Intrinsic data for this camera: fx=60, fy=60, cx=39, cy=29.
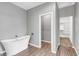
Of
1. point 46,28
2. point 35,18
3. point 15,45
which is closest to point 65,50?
point 35,18

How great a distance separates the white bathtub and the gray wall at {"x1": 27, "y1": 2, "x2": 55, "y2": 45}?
14cm

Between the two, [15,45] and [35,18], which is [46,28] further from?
[15,45]

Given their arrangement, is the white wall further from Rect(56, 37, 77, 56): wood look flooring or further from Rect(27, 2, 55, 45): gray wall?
Rect(27, 2, 55, 45): gray wall

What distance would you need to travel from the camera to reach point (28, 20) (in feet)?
3.69

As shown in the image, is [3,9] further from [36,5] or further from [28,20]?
[36,5]

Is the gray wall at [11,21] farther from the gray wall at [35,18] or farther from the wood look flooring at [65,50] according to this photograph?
the wood look flooring at [65,50]

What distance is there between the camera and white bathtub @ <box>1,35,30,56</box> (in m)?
0.93

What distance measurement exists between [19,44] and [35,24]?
485 mm

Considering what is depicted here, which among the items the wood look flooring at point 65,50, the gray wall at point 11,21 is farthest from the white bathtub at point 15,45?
the wood look flooring at point 65,50

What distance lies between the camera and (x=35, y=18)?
3.82 ft

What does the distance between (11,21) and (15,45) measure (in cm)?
40

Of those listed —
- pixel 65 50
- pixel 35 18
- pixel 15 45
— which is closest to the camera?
pixel 15 45

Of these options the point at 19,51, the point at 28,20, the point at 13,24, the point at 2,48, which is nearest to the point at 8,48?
the point at 2,48

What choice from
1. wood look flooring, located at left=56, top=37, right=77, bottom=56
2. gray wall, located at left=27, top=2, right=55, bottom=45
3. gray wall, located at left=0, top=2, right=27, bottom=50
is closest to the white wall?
wood look flooring, located at left=56, top=37, right=77, bottom=56
